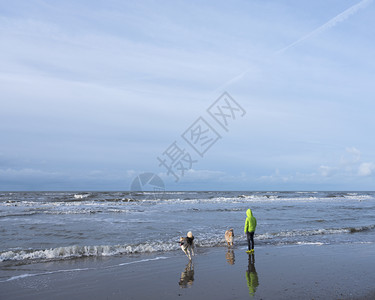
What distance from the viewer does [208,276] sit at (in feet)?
28.2

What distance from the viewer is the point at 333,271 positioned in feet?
29.1

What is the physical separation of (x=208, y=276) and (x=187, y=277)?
0.54m

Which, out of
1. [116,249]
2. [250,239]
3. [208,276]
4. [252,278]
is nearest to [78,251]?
[116,249]

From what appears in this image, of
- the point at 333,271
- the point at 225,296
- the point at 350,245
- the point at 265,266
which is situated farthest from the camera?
the point at 350,245

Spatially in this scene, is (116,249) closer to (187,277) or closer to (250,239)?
(187,277)

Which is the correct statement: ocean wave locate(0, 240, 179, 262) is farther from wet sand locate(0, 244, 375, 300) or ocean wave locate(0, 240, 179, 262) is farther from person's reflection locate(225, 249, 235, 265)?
person's reflection locate(225, 249, 235, 265)

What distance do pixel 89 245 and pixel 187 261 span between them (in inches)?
183

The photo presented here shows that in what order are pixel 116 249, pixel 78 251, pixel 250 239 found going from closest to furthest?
1. pixel 250 239
2. pixel 78 251
3. pixel 116 249

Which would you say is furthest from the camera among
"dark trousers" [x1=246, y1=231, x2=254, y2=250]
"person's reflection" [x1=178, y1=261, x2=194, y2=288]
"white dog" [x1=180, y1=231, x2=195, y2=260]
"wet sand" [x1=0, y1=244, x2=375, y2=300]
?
"dark trousers" [x1=246, y1=231, x2=254, y2=250]

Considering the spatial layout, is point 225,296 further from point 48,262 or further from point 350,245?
point 350,245

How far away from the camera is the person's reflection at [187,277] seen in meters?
7.91

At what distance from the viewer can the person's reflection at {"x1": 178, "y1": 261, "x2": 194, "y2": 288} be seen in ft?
25.9

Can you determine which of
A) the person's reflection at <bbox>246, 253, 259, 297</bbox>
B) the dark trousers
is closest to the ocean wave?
the dark trousers

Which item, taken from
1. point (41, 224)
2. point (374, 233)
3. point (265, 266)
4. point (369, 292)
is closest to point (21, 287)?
point (265, 266)
